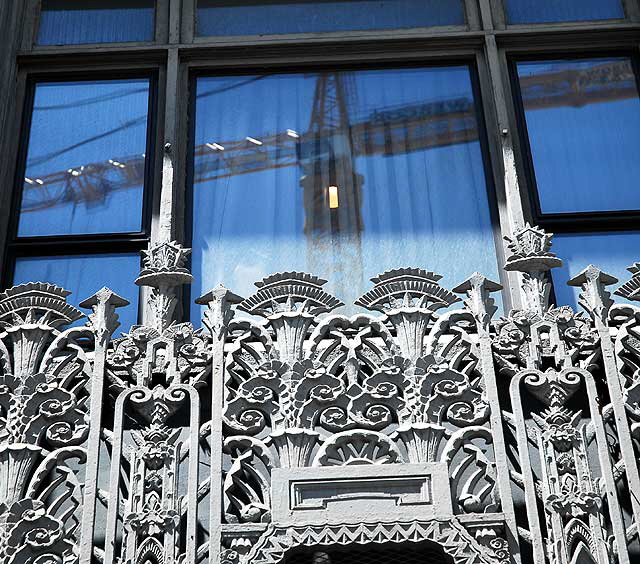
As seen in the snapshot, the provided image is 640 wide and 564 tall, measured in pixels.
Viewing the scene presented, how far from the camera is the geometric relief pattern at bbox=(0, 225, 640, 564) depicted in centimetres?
834

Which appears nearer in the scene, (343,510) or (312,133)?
(343,510)

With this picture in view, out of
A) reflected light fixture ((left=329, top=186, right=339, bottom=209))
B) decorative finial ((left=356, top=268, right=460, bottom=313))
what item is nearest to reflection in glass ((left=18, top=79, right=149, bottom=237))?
reflected light fixture ((left=329, top=186, right=339, bottom=209))

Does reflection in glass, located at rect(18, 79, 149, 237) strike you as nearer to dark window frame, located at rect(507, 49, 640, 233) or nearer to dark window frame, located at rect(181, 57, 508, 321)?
dark window frame, located at rect(181, 57, 508, 321)

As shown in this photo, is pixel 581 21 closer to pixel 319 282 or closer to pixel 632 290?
pixel 632 290

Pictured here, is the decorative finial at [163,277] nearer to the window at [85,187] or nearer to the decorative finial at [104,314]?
the decorative finial at [104,314]

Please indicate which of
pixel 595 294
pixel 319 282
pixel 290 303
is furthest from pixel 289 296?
pixel 595 294

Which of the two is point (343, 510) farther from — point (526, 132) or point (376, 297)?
point (526, 132)

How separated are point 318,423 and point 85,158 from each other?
3.73 metres

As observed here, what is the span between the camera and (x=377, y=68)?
39.3 ft

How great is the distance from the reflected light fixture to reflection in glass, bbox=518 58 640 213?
63.2 inches

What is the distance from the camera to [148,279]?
953cm

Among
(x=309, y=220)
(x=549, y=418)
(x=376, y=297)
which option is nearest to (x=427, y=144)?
(x=309, y=220)

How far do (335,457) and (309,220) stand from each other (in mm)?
2801

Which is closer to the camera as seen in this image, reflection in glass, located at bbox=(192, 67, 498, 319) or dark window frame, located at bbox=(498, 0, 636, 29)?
reflection in glass, located at bbox=(192, 67, 498, 319)
